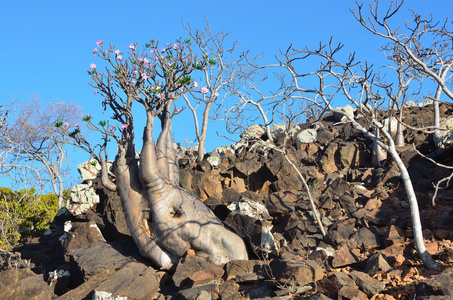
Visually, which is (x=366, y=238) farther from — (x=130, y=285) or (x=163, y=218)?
(x=130, y=285)

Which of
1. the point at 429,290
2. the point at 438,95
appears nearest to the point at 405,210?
the point at 429,290

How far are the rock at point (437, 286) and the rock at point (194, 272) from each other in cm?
365

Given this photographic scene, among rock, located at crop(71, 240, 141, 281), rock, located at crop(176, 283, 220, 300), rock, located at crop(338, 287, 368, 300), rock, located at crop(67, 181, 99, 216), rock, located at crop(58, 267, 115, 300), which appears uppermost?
rock, located at crop(67, 181, 99, 216)

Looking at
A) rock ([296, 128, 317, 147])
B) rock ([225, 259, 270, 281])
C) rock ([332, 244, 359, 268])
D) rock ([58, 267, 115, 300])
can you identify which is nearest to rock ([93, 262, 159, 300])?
rock ([58, 267, 115, 300])

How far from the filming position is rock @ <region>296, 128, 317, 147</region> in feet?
57.6

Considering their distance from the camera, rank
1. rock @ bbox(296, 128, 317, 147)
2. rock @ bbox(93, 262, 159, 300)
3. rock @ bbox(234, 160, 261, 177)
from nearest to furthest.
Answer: rock @ bbox(93, 262, 159, 300), rock @ bbox(234, 160, 261, 177), rock @ bbox(296, 128, 317, 147)

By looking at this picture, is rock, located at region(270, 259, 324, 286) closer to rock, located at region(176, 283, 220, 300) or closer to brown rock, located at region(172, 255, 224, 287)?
rock, located at region(176, 283, 220, 300)

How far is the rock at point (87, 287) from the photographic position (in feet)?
29.2

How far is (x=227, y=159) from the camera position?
1780 centimetres

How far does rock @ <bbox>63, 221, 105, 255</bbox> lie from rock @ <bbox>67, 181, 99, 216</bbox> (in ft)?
5.71

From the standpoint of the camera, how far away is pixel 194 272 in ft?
29.2

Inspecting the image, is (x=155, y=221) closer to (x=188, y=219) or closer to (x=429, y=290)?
(x=188, y=219)

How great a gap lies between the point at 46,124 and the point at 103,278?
14931 mm

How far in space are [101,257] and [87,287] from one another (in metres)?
1.17
